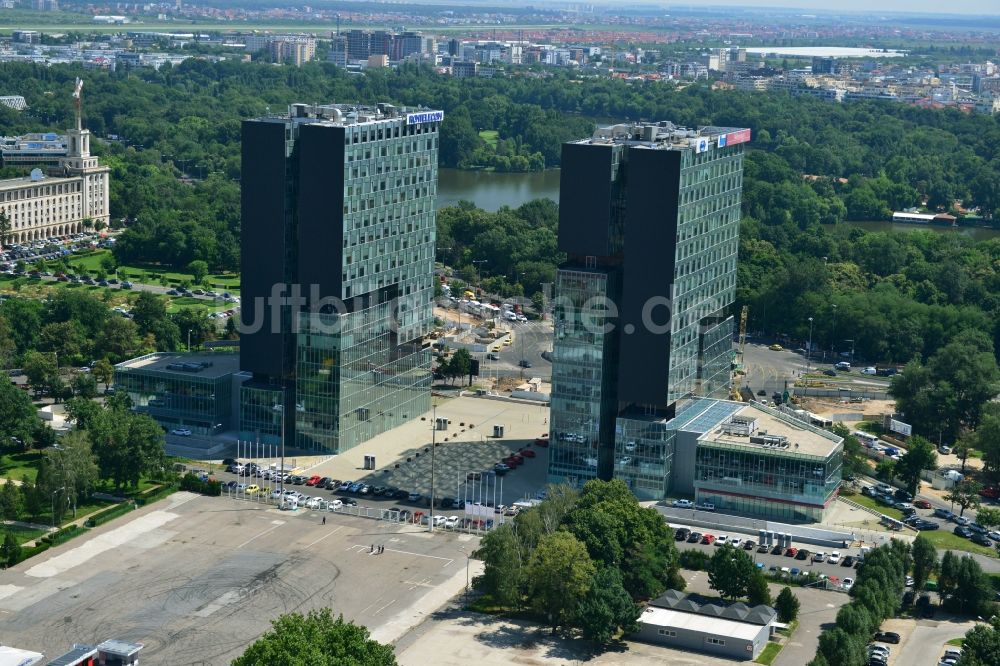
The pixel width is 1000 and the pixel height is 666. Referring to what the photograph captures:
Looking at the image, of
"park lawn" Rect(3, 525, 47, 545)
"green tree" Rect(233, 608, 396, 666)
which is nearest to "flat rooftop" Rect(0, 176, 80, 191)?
"park lawn" Rect(3, 525, 47, 545)

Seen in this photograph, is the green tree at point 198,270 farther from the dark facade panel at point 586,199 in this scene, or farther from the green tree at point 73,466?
the dark facade panel at point 586,199

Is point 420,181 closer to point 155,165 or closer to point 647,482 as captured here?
point 647,482

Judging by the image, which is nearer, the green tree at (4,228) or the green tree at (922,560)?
the green tree at (922,560)

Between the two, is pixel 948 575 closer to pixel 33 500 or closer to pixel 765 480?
pixel 765 480

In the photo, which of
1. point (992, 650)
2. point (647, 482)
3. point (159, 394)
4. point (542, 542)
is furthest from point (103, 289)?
point (992, 650)

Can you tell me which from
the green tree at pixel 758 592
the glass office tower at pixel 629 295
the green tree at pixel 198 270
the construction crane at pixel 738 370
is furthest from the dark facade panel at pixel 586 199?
the green tree at pixel 198 270

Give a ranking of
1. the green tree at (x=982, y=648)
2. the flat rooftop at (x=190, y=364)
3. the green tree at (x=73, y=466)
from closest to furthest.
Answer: the green tree at (x=982, y=648), the green tree at (x=73, y=466), the flat rooftop at (x=190, y=364)

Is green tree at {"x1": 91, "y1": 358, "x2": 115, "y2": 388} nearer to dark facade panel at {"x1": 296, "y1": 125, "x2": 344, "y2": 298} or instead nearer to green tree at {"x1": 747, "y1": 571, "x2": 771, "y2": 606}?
dark facade panel at {"x1": 296, "y1": 125, "x2": 344, "y2": 298}
